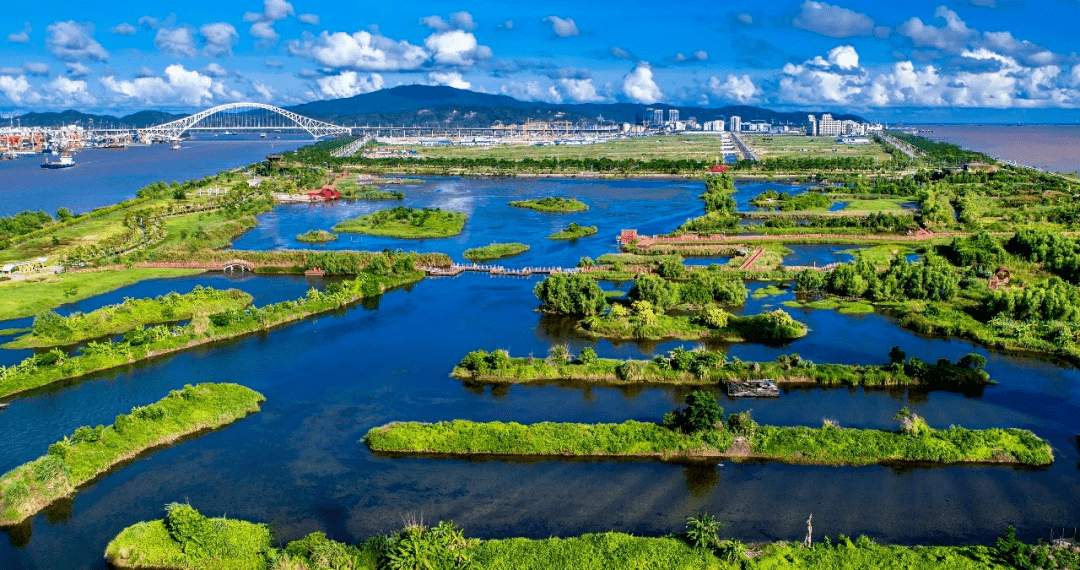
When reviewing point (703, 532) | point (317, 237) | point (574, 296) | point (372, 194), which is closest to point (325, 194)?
point (372, 194)

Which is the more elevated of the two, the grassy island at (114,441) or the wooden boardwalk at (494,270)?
the wooden boardwalk at (494,270)

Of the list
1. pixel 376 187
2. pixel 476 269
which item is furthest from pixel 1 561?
pixel 376 187

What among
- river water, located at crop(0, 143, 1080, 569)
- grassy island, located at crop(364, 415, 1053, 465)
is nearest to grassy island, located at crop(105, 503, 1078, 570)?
river water, located at crop(0, 143, 1080, 569)

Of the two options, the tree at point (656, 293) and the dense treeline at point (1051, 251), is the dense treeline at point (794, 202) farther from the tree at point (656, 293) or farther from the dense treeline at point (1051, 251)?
the tree at point (656, 293)

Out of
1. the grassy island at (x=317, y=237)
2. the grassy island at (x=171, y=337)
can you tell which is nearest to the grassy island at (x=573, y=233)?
the grassy island at (x=317, y=237)

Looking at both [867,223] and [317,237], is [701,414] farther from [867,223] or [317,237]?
[867,223]

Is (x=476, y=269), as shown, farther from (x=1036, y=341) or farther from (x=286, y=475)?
(x=1036, y=341)
